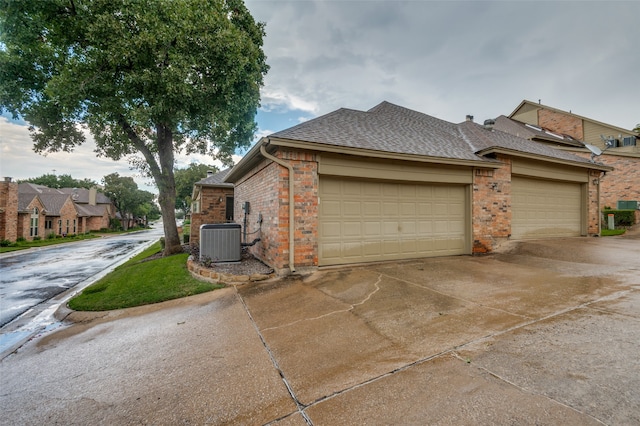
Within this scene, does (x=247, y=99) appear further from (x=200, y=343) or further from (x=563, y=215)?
(x=563, y=215)

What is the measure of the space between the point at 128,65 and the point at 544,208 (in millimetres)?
14514

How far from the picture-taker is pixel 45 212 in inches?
1097

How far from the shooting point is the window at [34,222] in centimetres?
2528

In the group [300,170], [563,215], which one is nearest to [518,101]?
[563,215]

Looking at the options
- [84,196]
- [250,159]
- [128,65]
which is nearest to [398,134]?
[250,159]

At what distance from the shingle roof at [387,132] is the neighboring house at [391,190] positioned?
0.05m

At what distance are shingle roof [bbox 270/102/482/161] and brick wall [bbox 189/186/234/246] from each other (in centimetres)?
833

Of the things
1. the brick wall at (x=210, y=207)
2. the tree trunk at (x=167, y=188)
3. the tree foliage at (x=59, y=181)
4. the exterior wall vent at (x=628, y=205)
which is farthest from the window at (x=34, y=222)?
the exterior wall vent at (x=628, y=205)

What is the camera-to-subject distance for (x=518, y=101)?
22.8 metres

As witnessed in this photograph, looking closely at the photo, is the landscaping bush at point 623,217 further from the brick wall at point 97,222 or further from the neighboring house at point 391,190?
the brick wall at point 97,222

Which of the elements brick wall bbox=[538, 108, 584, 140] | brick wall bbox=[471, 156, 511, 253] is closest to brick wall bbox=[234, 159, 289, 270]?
brick wall bbox=[471, 156, 511, 253]

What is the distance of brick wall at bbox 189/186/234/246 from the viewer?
13.7m

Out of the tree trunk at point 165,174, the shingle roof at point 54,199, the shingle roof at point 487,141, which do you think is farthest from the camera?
the shingle roof at point 54,199

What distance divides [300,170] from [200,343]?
3.69 m
